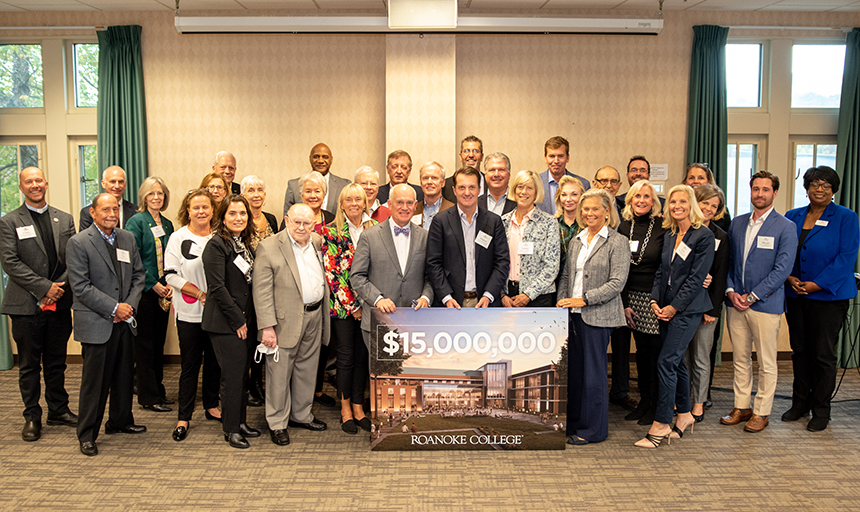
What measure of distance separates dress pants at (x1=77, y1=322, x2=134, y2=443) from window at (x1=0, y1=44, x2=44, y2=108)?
3.97m

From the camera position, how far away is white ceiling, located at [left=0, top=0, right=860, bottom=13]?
5.85 meters

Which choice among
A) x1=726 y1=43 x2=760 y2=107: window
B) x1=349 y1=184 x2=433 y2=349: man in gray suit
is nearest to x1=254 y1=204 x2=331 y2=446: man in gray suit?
x1=349 y1=184 x2=433 y2=349: man in gray suit

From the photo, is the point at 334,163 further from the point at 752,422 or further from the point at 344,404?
the point at 752,422

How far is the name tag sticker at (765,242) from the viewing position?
4227 millimetres

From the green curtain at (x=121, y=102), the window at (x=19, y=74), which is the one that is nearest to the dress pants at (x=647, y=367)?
the green curtain at (x=121, y=102)

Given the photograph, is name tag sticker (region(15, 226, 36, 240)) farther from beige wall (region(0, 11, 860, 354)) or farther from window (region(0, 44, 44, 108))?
window (region(0, 44, 44, 108))

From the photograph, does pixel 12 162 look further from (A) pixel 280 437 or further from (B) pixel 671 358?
(B) pixel 671 358

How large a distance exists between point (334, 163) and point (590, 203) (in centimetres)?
338

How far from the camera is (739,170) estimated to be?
6.58 metres

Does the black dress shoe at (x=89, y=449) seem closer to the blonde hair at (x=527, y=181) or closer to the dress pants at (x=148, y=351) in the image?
the dress pants at (x=148, y=351)

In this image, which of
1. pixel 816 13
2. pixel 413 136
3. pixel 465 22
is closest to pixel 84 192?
pixel 413 136

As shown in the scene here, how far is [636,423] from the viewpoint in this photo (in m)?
4.42

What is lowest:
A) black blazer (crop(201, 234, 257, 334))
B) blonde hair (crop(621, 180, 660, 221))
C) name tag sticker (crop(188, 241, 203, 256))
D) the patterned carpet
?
the patterned carpet

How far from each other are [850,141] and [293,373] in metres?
6.37
